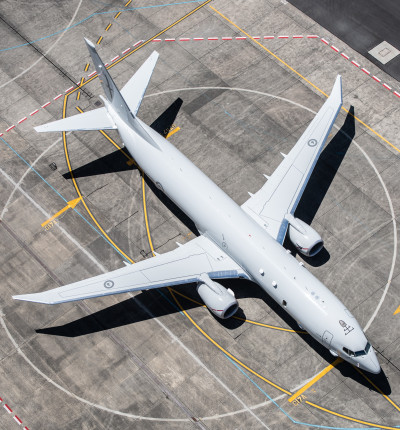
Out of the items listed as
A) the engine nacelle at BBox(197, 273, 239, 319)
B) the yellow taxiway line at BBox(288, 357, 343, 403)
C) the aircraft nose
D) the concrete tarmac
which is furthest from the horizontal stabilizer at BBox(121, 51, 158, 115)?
the aircraft nose

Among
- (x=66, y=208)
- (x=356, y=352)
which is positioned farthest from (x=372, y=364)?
(x=66, y=208)

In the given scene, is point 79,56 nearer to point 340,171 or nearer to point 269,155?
point 269,155

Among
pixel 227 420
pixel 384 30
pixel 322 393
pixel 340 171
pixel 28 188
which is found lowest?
pixel 28 188

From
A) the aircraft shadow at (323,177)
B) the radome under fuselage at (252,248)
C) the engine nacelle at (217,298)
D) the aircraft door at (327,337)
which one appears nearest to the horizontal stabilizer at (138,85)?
the radome under fuselage at (252,248)

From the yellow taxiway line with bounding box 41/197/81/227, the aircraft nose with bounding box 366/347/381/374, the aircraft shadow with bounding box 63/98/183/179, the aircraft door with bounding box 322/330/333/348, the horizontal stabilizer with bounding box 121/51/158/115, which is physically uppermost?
the aircraft nose with bounding box 366/347/381/374

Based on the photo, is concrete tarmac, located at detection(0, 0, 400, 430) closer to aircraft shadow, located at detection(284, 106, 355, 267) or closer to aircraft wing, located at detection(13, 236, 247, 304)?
aircraft shadow, located at detection(284, 106, 355, 267)

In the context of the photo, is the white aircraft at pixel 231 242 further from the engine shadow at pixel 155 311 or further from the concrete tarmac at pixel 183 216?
the concrete tarmac at pixel 183 216

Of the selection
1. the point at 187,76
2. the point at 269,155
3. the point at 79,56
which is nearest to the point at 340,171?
the point at 269,155

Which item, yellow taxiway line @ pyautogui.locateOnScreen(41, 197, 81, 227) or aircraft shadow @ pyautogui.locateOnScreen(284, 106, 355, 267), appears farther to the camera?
yellow taxiway line @ pyautogui.locateOnScreen(41, 197, 81, 227)

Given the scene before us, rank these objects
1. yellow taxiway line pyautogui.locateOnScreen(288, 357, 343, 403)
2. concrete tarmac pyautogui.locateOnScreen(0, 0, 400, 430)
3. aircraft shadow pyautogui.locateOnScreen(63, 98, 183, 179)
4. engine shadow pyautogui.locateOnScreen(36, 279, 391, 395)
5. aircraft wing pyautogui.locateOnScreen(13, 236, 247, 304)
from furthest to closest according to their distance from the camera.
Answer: aircraft shadow pyautogui.locateOnScreen(63, 98, 183, 179) < engine shadow pyautogui.locateOnScreen(36, 279, 391, 395) < aircraft wing pyautogui.locateOnScreen(13, 236, 247, 304) < concrete tarmac pyautogui.locateOnScreen(0, 0, 400, 430) < yellow taxiway line pyautogui.locateOnScreen(288, 357, 343, 403)

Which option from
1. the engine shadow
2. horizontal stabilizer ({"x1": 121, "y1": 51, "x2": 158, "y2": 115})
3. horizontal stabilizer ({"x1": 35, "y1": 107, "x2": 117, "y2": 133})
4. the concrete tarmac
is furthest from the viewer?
horizontal stabilizer ({"x1": 121, "y1": 51, "x2": 158, "y2": 115})
